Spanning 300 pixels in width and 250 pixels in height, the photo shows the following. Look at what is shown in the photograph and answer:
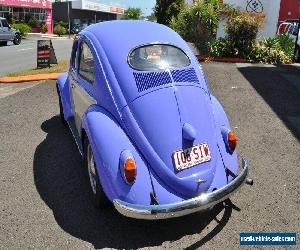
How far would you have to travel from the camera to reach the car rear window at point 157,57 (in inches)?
190

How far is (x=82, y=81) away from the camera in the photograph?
224 inches

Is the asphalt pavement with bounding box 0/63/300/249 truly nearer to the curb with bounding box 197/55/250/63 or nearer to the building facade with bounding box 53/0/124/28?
the curb with bounding box 197/55/250/63

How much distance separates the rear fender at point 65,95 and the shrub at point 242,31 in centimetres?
1030

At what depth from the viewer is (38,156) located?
20.5 ft

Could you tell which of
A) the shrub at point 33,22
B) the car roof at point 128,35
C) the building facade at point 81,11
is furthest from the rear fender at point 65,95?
the building facade at point 81,11

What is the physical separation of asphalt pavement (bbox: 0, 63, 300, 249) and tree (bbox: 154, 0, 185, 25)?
16741 millimetres

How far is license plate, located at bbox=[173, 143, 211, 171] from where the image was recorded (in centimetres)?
410

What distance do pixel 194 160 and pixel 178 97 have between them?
77 cm

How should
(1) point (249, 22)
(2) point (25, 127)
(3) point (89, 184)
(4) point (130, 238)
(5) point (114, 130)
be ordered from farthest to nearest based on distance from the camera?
(1) point (249, 22) < (2) point (25, 127) < (3) point (89, 184) < (5) point (114, 130) < (4) point (130, 238)

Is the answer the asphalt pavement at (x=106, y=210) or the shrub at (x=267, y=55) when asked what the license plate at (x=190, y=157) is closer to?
the asphalt pavement at (x=106, y=210)

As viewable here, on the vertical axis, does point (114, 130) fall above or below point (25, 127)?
above

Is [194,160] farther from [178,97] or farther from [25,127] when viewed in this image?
[25,127]

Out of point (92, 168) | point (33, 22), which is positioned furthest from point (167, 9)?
point (33, 22)

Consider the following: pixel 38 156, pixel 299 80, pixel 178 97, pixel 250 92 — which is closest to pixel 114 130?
pixel 178 97
